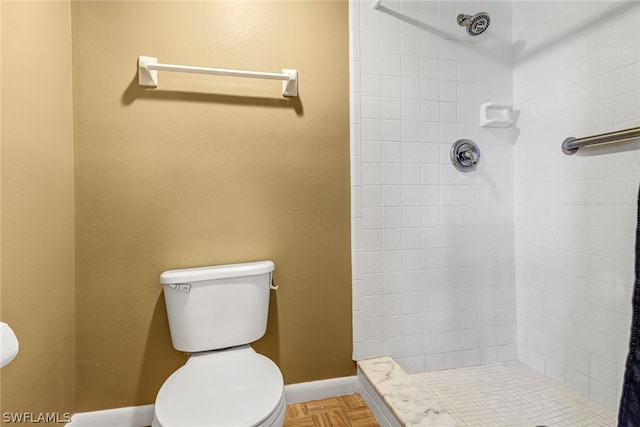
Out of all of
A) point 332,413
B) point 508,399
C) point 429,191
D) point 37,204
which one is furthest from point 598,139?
point 37,204

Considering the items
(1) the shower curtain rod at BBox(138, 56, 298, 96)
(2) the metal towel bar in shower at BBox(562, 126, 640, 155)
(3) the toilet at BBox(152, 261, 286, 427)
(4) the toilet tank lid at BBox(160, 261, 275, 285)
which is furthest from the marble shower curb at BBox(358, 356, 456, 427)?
(1) the shower curtain rod at BBox(138, 56, 298, 96)

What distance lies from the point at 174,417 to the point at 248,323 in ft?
1.48

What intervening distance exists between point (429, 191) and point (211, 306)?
115 centimetres

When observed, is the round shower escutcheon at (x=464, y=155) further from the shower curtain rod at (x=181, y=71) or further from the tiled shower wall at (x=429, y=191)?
the shower curtain rod at (x=181, y=71)

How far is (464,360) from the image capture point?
5.57ft

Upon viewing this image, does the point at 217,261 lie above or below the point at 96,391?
above

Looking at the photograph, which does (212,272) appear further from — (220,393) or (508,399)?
(508,399)

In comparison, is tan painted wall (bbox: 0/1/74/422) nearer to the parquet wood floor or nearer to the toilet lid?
the toilet lid

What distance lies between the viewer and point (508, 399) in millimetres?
1438

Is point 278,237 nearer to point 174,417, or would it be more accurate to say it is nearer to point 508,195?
point 174,417

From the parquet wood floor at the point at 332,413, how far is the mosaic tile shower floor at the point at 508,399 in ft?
0.95

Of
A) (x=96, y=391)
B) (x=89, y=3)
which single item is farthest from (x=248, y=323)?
(x=89, y=3)

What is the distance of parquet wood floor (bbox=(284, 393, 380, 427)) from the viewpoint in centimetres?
138

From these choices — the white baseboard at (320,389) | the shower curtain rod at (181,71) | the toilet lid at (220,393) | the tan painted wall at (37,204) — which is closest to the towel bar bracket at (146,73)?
the shower curtain rod at (181,71)
